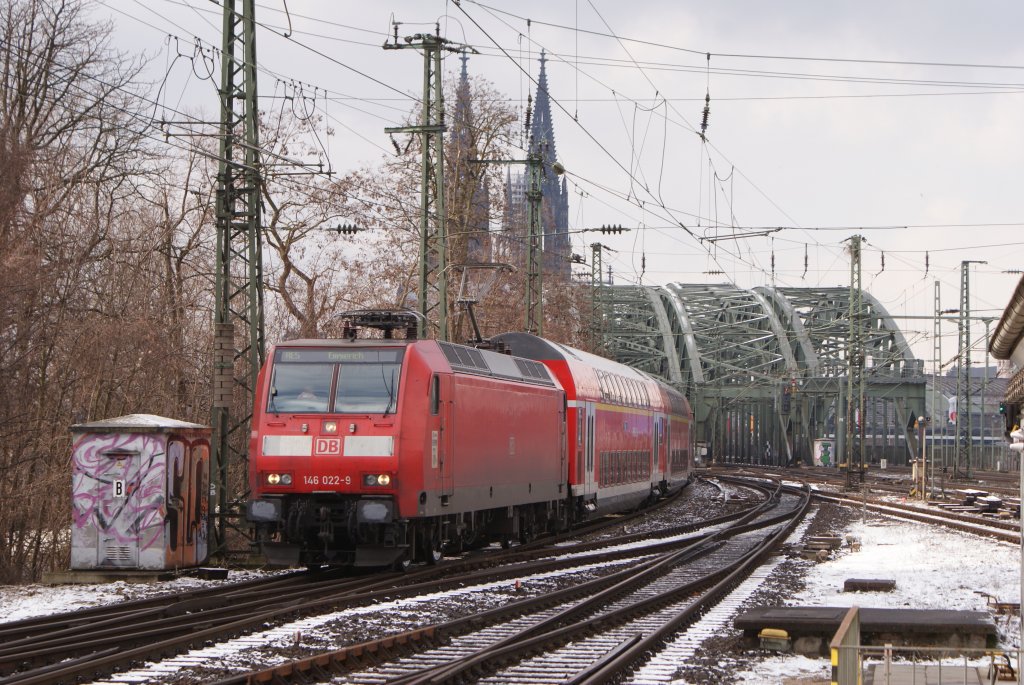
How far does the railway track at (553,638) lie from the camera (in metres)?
10.8

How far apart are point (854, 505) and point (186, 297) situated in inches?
810

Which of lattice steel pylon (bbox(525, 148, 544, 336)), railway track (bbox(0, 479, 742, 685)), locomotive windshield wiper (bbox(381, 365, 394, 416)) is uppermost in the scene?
lattice steel pylon (bbox(525, 148, 544, 336))

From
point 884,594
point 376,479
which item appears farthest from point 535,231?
point 884,594

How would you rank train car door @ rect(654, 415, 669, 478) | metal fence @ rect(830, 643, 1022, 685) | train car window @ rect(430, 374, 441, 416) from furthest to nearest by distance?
train car door @ rect(654, 415, 669, 478), train car window @ rect(430, 374, 441, 416), metal fence @ rect(830, 643, 1022, 685)

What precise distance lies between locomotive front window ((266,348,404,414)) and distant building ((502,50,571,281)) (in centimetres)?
684

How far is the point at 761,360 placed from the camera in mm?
108562

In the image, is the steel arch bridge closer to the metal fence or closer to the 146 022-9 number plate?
the 146 022-9 number plate

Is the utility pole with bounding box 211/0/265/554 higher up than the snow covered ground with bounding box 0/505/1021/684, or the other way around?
the utility pole with bounding box 211/0/265/554

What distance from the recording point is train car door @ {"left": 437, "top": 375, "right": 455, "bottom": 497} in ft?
60.2

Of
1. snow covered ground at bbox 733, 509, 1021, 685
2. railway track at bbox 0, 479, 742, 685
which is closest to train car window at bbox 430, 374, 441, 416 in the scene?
railway track at bbox 0, 479, 742, 685

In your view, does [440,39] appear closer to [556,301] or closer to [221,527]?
[221,527]

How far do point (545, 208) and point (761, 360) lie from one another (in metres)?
57.2

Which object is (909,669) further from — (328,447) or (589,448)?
(589,448)

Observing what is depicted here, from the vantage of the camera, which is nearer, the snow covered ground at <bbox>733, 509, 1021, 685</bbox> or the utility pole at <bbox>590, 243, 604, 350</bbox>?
the snow covered ground at <bbox>733, 509, 1021, 685</bbox>
